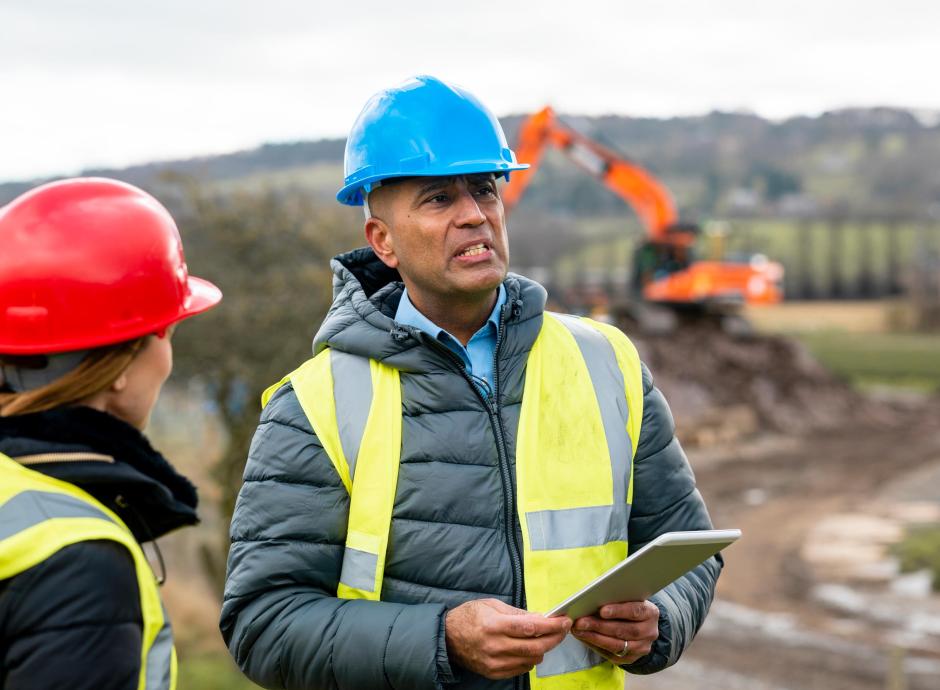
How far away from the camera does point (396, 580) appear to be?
2.11 meters

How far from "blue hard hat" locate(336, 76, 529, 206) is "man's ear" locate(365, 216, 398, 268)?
4.1 inches

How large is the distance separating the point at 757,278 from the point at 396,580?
2293 cm

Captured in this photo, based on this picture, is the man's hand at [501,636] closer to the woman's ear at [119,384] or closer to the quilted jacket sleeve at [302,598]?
the quilted jacket sleeve at [302,598]

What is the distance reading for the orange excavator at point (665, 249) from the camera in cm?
2369

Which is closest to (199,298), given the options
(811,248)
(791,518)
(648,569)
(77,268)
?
(77,268)

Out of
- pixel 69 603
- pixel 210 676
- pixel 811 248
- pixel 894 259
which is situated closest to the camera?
pixel 69 603

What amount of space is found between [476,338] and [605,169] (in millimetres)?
22049

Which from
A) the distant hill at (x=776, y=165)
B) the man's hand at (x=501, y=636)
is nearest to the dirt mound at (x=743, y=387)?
the man's hand at (x=501, y=636)

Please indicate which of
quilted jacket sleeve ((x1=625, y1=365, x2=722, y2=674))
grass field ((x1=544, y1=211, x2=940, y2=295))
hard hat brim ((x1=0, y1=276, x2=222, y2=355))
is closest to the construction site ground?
quilted jacket sleeve ((x1=625, y1=365, x2=722, y2=674))

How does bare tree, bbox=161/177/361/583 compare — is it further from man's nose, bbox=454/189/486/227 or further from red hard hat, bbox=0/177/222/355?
red hard hat, bbox=0/177/222/355

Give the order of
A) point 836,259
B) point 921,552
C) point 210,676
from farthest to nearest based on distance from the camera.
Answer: point 836,259
point 921,552
point 210,676

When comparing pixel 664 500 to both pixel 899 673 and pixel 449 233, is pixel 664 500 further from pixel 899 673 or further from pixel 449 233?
pixel 899 673

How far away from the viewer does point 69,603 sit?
1.56 m

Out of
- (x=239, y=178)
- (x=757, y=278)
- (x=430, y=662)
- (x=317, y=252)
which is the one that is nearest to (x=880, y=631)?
(x=317, y=252)
